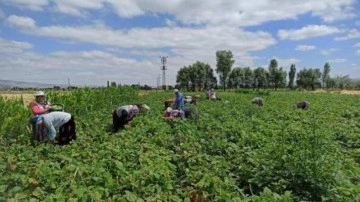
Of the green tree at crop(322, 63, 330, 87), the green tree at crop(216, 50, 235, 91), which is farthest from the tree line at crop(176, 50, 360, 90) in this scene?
the green tree at crop(322, 63, 330, 87)

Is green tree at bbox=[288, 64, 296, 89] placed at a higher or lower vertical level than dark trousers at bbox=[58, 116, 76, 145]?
higher

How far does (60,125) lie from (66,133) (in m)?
0.31

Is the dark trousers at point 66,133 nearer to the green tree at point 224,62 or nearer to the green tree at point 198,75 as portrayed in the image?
the green tree at point 224,62

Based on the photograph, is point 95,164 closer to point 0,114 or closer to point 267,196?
point 267,196

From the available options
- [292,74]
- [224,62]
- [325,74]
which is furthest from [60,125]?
[325,74]

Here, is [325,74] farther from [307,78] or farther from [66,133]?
[66,133]

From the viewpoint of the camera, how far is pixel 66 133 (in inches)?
360

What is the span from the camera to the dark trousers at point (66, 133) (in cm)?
903

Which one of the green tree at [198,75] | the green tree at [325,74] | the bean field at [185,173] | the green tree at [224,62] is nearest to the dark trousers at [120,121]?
the bean field at [185,173]

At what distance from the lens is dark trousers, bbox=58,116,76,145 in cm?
903

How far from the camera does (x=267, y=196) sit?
4.08 meters

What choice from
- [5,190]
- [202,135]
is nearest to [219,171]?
[5,190]

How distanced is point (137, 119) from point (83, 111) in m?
6.87

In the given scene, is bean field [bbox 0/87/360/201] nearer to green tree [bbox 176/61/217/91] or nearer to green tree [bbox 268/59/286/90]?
green tree [bbox 176/61/217/91]
